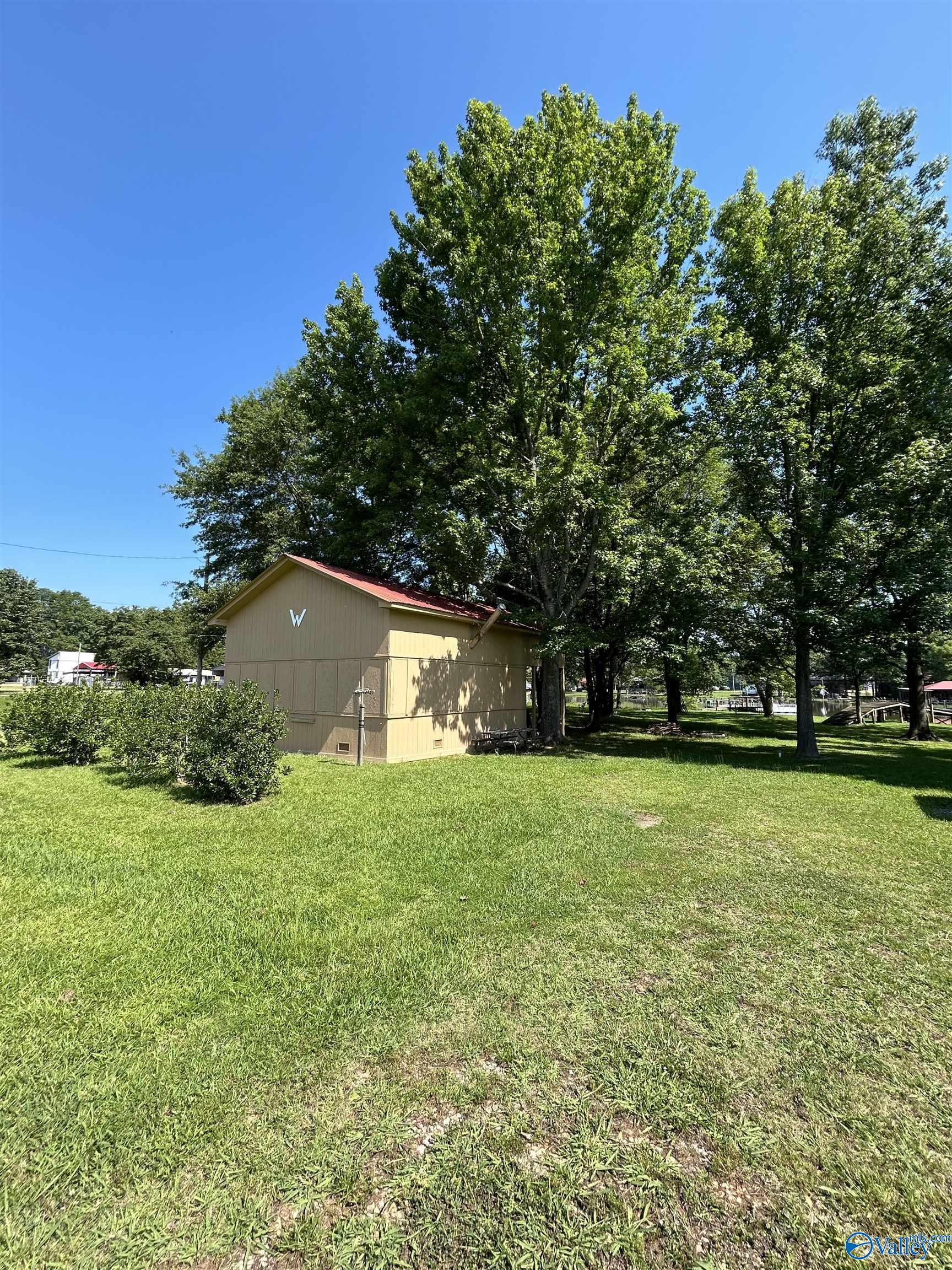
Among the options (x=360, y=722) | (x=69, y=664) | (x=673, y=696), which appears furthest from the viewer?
(x=69, y=664)

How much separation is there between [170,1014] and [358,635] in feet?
33.3

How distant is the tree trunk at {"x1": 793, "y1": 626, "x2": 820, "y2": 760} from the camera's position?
14406 millimetres

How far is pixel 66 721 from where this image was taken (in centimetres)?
1068

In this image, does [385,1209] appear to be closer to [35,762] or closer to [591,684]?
[35,762]

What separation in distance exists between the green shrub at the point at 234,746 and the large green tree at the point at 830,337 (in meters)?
13.0

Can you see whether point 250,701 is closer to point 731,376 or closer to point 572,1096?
point 572,1096

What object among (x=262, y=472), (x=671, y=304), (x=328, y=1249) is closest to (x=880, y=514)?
(x=671, y=304)

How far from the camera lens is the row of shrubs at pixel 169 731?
7723 millimetres

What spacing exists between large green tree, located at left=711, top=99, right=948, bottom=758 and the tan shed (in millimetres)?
8576

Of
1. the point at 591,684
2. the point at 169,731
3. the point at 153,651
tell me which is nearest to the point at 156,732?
the point at 169,731

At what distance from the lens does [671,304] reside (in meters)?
14.0

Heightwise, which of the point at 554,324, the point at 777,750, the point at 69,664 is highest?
the point at 554,324
